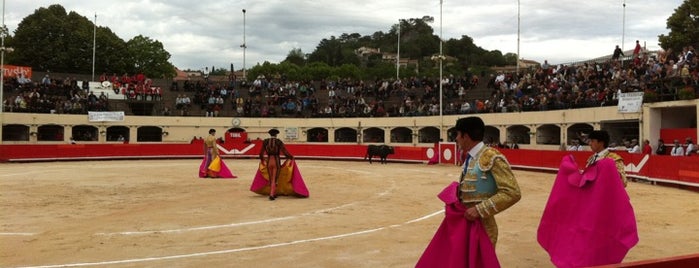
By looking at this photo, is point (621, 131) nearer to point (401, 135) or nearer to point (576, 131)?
point (576, 131)

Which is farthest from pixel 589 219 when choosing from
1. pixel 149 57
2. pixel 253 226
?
pixel 149 57

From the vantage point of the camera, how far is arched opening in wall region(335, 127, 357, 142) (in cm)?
3953

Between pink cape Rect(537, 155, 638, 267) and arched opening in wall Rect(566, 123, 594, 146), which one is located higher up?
arched opening in wall Rect(566, 123, 594, 146)

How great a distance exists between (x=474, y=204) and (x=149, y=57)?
7171 centimetres

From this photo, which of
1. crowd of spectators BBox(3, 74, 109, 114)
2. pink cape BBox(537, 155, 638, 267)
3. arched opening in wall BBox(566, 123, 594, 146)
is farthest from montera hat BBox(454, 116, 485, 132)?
crowd of spectators BBox(3, 74, 109, 114)

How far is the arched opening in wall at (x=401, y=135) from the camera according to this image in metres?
38.0

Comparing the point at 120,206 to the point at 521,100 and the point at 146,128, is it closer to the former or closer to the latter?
the point at 521,100

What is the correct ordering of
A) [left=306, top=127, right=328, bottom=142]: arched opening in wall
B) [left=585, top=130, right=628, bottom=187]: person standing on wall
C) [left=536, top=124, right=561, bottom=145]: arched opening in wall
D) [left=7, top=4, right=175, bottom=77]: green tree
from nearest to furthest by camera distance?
[left=585, top=130, right=628, bottom=187]: person standing on wall → [left=536, top=124, right=561, bottom=145]: arched opening in wall → [left=306, top=127, right=328, bottom=142]: arched opening in wall → [left=7, top=4, right=175, bottom=77]: green tree

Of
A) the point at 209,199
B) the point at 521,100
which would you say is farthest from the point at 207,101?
the point at 209,199

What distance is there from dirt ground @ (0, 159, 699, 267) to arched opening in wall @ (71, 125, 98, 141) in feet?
69.1

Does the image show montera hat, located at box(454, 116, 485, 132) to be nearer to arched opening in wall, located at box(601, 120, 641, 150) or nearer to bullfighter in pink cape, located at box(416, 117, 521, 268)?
bullfighter in pink cape, located at box(416, 117, 521, 268)

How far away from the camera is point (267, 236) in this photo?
779cm

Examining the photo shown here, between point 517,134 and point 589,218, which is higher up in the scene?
point 517,134

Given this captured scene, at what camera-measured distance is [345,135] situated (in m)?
39.8
